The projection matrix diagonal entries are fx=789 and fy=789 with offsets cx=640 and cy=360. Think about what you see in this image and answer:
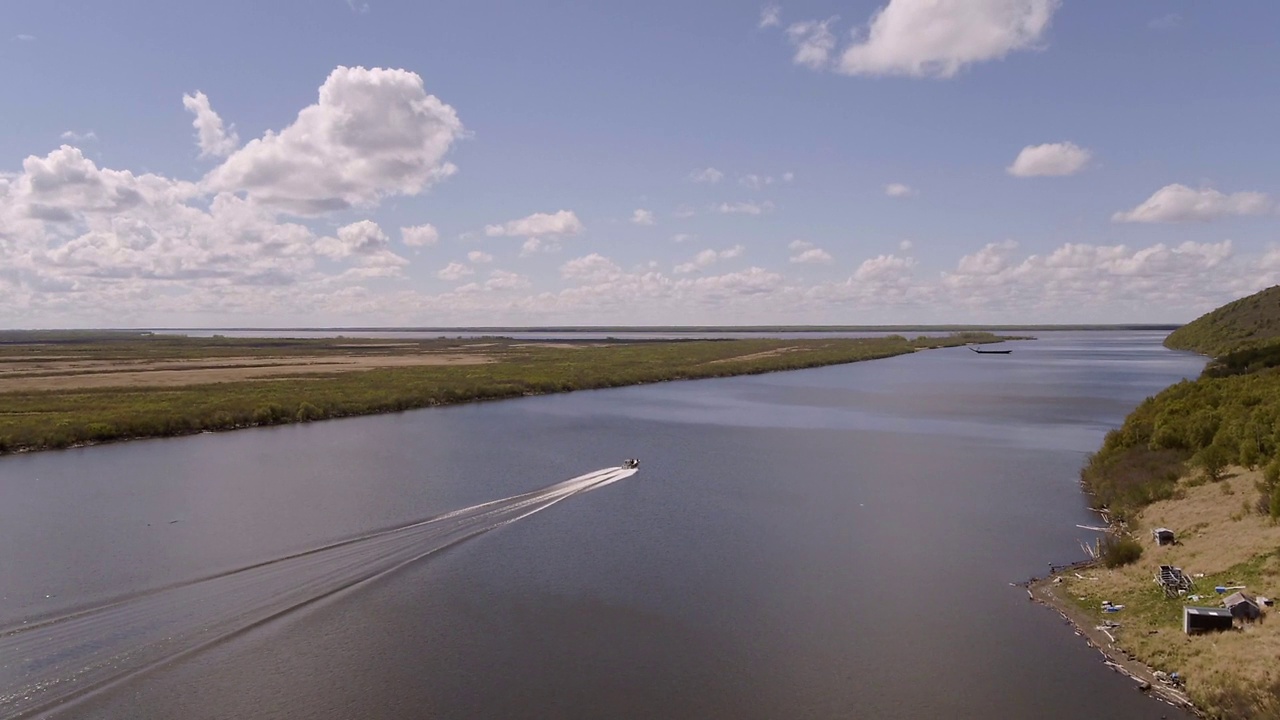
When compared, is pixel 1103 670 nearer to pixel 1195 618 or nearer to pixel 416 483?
pixel 1195 618

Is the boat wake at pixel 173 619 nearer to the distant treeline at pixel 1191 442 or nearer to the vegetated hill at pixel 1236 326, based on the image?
the distant treeline at pixel 1191 442

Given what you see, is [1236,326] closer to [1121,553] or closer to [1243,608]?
[1121,553]

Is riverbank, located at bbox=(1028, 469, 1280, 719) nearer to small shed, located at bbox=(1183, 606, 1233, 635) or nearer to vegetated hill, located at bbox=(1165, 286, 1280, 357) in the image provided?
small shed, located at bbox=(1183, 606, 1233, 635)

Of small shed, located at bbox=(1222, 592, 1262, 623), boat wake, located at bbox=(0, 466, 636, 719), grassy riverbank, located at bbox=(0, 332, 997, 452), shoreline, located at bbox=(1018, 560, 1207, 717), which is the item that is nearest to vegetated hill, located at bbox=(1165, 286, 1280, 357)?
grassy riverbank, located at bbox=(0, 332, 997, 452)

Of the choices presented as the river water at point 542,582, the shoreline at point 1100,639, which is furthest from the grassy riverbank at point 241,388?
the shoreline at point 1100,639

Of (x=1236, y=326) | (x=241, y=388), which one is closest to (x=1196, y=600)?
(x=241, y=388)

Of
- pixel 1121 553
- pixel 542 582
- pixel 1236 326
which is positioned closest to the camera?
pixel 1121 553
